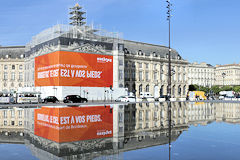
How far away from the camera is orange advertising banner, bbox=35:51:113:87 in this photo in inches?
2117

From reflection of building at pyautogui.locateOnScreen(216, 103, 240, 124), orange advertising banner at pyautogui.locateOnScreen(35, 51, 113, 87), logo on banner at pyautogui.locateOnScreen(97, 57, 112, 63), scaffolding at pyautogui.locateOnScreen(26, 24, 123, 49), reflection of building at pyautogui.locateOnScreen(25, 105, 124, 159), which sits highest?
scaffolding at pyautogui.locateOnScreen(26, 24, 123, 49)

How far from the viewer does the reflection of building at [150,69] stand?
81.9 meters

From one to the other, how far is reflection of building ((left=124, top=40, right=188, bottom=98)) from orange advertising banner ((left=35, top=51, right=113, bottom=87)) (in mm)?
20347

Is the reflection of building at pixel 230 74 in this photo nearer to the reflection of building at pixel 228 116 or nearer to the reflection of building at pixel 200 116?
the reflection of building at pixel 228 116

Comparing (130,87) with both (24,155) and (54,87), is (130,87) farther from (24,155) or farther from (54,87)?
(24,155)

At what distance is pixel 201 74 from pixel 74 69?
4466 inches

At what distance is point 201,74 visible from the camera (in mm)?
154500

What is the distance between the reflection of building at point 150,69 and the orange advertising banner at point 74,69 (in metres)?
20.3

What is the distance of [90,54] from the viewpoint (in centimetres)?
5797

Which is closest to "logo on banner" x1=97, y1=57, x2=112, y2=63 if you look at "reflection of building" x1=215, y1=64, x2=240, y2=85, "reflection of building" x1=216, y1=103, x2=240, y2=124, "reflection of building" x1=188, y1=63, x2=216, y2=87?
"reflection of building" x1=216, y1=103, x2=240, y2=124

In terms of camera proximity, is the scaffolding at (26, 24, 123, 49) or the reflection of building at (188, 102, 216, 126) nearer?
the reflection of building at (188, 102, 216, 126)

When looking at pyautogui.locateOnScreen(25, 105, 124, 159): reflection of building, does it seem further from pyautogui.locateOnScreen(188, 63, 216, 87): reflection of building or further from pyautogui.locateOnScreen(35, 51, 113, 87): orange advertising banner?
pyautogui.locateOnScreen(188, 63, 216, 87): reflection of building

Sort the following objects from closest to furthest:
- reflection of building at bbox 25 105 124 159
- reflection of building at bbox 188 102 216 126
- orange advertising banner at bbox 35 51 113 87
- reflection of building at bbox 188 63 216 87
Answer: reflection of building at bbox 25 105 124 159 → reflection of building at bbox 188 102 216 126 → orange advertising banner at bbox 35 51 113 87 → reflection of building at bbox 188 63 216 87

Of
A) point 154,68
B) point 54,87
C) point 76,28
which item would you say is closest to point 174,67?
point 154,68
